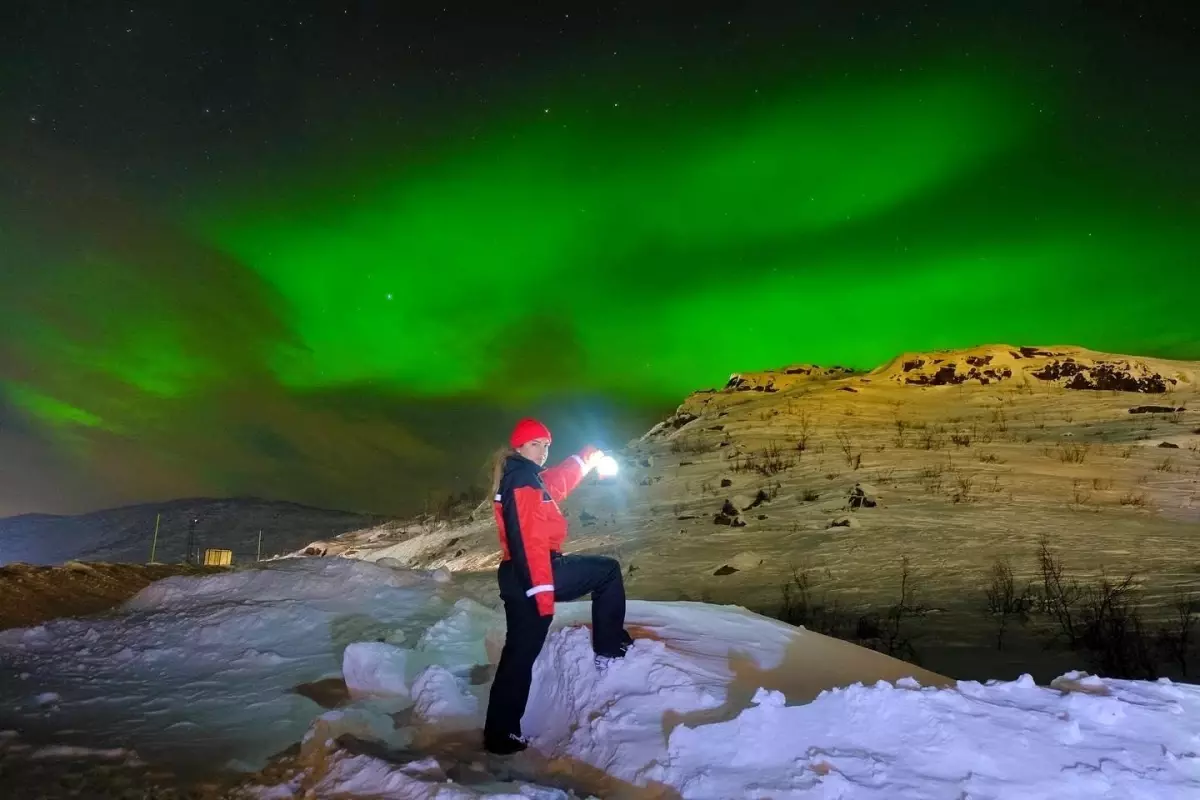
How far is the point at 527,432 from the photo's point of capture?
389 centimetres

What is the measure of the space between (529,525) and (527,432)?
1.82 feet

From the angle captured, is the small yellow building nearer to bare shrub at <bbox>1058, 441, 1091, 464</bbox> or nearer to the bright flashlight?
the bright flashlight

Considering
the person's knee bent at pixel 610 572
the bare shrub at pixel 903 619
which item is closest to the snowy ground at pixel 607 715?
the person's knee bent at pixel 610 572

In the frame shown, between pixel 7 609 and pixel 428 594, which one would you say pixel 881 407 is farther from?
pixel 7 609

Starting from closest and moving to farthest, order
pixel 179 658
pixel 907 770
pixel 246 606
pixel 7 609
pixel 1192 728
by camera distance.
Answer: pixel 907 770
pixel 1192 728
pixel 179 658
pixel 246 606
pixel 7 609

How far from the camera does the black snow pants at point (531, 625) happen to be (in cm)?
355

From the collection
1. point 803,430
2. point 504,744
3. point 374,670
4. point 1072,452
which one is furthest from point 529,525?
point 803,430

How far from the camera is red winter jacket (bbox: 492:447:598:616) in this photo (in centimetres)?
357

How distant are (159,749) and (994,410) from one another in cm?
2122

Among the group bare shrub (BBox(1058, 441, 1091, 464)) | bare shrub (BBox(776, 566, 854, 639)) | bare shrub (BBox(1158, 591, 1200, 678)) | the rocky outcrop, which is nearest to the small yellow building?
bare shrub (BBox(776, 566, 854, 639))

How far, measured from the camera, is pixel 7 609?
27.9 ft

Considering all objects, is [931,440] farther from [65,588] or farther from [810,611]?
[65,588]

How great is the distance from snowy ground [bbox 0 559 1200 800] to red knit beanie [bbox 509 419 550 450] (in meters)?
1.21

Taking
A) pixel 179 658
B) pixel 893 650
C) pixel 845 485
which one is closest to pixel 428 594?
pixel 179 658
